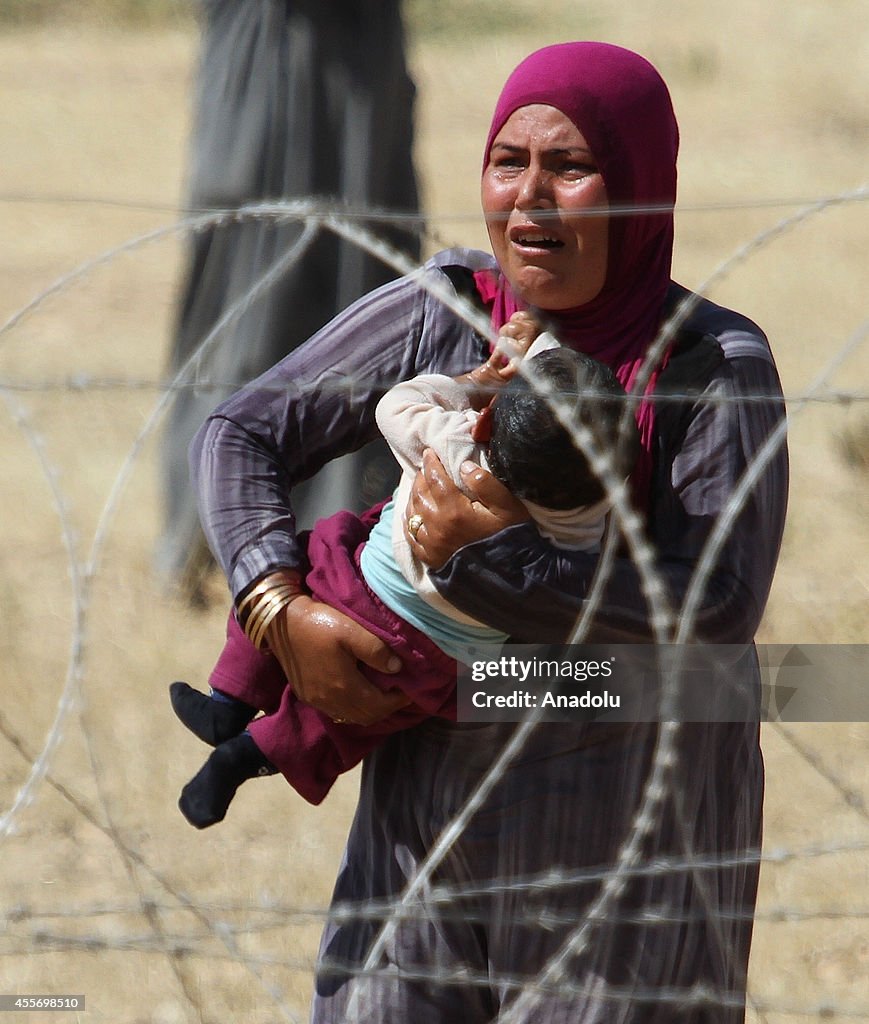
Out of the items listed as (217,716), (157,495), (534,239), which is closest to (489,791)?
(217,716)

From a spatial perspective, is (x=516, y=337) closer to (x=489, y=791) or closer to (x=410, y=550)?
(x=410, y=550)

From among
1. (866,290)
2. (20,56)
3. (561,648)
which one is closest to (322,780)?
(561,648)

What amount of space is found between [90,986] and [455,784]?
1.62 metres

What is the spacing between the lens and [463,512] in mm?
1841

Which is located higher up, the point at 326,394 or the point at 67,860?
the point at 326,394

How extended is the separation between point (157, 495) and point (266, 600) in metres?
3.85

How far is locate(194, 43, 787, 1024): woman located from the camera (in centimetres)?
186

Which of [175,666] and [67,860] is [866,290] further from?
[67,860]

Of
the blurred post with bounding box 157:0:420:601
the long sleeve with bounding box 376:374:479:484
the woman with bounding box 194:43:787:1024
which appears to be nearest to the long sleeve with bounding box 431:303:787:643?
the woman with bounding box 194:43:787:1024

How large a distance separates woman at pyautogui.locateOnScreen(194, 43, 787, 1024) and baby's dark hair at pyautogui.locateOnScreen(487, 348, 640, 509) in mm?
50

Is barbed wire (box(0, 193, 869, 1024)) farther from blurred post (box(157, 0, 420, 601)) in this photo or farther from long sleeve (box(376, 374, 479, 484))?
blurred post (box(157, 0, 420, 601))

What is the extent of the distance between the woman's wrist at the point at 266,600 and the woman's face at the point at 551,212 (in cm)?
45

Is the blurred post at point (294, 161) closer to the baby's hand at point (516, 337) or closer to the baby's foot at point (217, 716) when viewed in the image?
the baby's foot at point (217, 716)

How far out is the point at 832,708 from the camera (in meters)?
2.83
